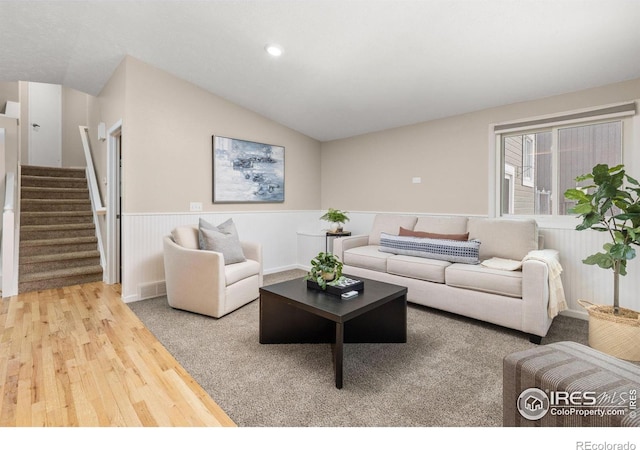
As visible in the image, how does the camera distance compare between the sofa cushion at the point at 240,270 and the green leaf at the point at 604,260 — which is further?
the sofa cushion at the point at 240,270

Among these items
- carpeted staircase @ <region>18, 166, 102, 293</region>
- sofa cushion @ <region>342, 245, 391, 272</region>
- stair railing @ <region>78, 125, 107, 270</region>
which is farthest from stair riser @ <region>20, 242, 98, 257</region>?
sofa cushion @ <region>342, 245, 391, 272</region>

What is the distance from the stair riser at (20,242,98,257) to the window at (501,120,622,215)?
557 cm

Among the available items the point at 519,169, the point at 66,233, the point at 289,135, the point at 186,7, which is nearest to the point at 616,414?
the point at 519,169

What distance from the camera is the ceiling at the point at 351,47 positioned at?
89.5 inches

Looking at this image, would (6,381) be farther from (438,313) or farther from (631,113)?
(631,113)

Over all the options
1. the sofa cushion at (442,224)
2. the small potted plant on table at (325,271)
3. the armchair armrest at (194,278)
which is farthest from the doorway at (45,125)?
the sofa cushion at (442,224)

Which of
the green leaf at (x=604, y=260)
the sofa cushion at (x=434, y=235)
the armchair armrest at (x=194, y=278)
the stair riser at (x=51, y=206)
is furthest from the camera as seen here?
the stair riser at (x=51, y=206)

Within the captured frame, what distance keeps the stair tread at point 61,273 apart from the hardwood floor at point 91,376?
30.2 inches

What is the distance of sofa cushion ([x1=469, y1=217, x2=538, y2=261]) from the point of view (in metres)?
3.02

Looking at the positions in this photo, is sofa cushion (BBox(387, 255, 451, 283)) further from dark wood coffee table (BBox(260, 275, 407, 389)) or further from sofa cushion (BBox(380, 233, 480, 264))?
dark wood coffee table (BBox(260, 275, 407, 389))

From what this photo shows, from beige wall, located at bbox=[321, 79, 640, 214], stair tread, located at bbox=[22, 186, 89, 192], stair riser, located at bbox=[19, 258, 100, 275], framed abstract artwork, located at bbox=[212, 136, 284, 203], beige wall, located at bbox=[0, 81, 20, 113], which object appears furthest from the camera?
beige wall, located at bbox=[0, 81, 20, 113]

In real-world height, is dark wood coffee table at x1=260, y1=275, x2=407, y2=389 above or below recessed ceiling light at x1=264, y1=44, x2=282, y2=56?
below
